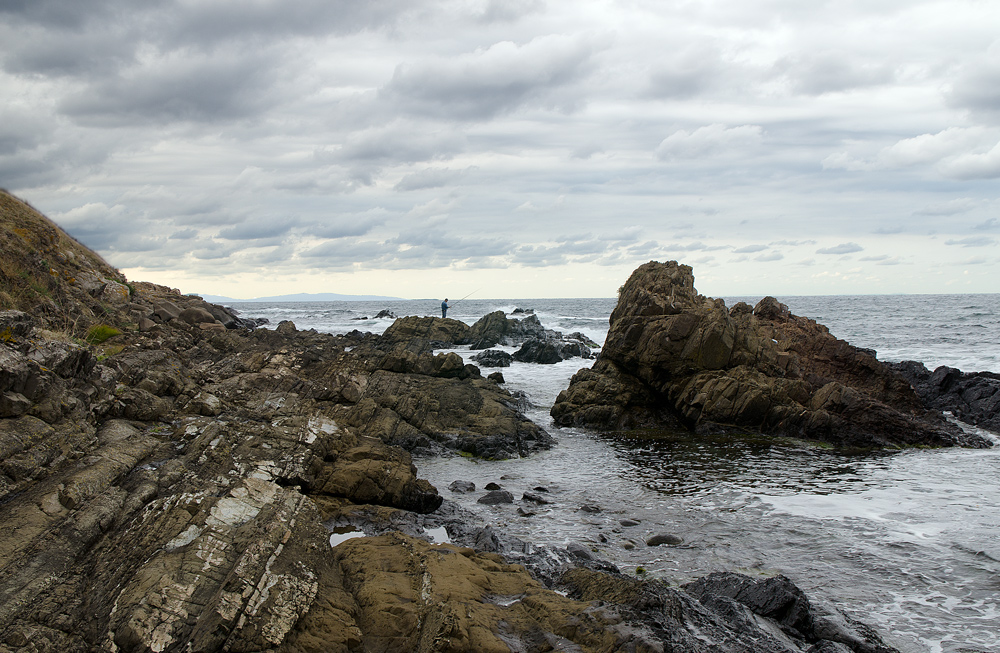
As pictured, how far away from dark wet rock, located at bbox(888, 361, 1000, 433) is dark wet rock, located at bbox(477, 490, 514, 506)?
14.4 metres

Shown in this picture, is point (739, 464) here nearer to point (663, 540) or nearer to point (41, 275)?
point (663, 540)

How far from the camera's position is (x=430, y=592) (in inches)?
198

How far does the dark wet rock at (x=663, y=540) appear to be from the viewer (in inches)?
324

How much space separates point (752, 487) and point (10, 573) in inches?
434

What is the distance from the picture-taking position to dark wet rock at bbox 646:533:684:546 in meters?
8.23

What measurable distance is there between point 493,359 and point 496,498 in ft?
58.5

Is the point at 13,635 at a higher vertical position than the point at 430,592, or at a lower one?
higher

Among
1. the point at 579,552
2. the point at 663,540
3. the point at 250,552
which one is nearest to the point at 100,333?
the point at 250,552

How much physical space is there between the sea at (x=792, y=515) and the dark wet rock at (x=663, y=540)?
0.11m

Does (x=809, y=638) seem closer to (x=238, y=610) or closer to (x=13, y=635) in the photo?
(x=238, y=610)

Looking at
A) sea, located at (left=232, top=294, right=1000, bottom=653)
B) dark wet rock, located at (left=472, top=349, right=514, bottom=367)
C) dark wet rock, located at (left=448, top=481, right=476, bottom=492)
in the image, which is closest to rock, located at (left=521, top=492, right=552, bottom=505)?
sea, located at (left=232, top=294, right=1000, bottom=653)

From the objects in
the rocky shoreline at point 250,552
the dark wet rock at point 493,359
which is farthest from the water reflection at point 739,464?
the dark wet rock at point 493,359

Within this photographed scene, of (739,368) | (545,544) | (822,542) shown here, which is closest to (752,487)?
(822,542)

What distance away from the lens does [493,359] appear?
27906 mm
